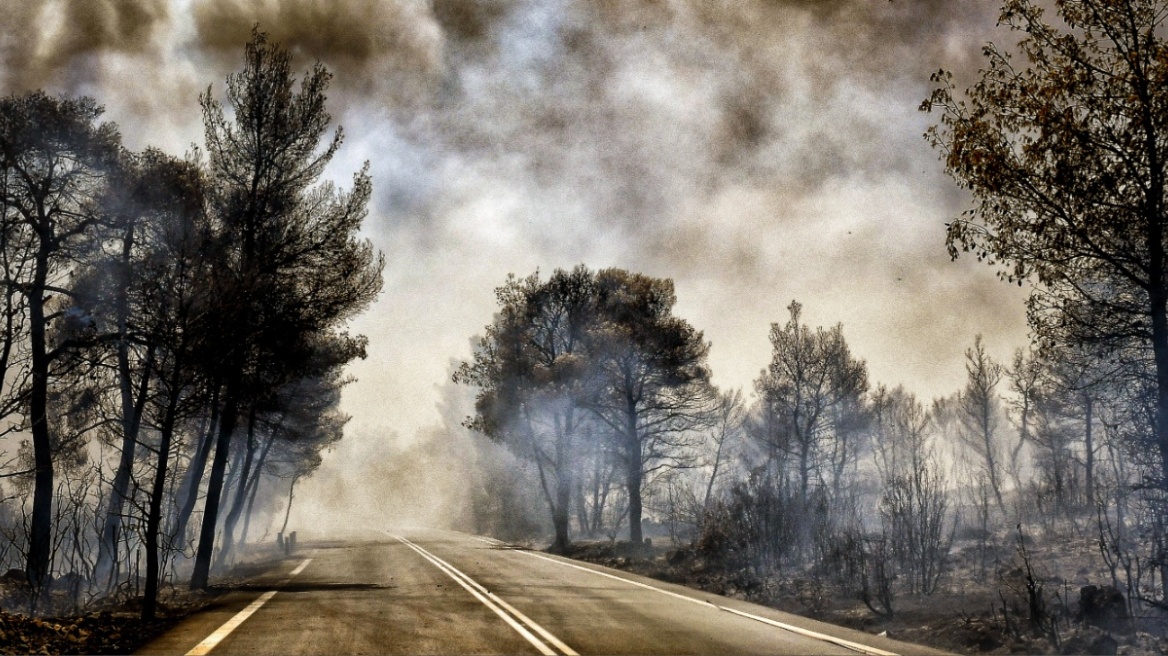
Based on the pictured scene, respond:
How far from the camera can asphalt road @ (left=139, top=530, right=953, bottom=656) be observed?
7586 millimetres

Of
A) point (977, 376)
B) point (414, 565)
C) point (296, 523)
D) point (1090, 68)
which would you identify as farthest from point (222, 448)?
point (296, 523)

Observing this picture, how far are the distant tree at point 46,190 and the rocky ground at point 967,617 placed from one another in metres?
15.1

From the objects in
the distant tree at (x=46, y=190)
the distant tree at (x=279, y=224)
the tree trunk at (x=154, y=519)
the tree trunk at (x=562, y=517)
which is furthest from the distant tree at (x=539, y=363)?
the tree trunk at (x=154, y=519)

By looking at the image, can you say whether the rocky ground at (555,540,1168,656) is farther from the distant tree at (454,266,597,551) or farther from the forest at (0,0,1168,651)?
the distant tree at (454,266,597,551)

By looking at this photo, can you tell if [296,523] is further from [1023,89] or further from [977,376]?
[1023,89]

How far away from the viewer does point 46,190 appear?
16.7m

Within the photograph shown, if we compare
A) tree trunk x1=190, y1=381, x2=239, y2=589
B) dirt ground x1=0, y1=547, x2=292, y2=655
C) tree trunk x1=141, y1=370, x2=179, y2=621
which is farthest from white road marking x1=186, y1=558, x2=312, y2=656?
tree trunk x1=190, y1=381, x2=239, y2=589

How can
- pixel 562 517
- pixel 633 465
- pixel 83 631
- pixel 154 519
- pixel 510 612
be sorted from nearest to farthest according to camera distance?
pixel 83 631 → pixel 154 519 → pixel 510 612 → pixel 633 465 → pixel 562 517

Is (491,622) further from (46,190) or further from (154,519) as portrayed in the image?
(46,190)

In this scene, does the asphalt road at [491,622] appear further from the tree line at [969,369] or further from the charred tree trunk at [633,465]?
the charred tree trunk at [633,465]

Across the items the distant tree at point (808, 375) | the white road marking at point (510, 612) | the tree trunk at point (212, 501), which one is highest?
the distant tree at point (808, 375)

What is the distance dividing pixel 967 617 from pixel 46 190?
19893 millimetres

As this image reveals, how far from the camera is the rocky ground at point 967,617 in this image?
902 centimetres

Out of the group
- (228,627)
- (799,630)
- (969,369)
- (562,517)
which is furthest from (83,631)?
(969,369)
